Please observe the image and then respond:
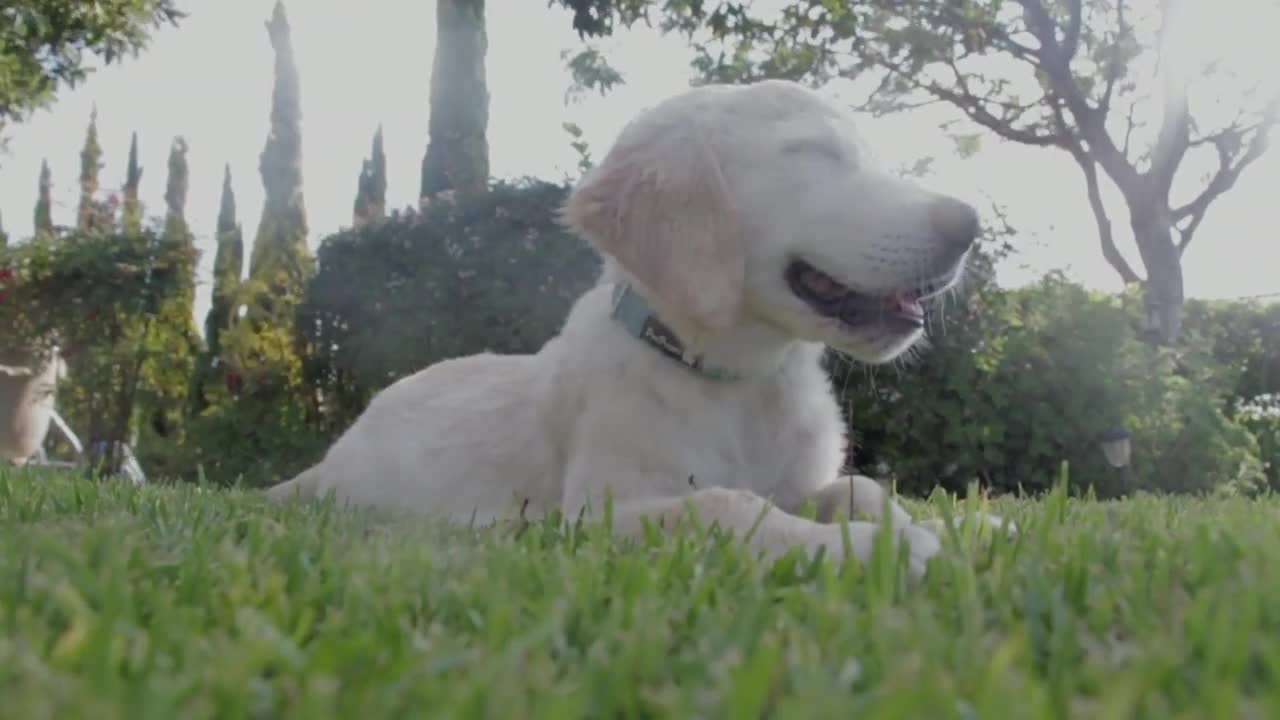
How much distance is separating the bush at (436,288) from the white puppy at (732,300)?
453 centimetres

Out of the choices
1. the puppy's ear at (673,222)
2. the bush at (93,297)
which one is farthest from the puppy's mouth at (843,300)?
the bush at (93,297)

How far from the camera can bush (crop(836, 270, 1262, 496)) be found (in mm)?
7816

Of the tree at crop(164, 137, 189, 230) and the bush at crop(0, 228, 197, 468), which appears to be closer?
the bush at crop(0, 228, 197, 468)

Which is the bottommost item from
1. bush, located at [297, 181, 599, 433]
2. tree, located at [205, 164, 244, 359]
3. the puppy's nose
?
the puppy's nose

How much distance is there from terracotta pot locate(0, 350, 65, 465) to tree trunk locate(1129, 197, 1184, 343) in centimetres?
1165

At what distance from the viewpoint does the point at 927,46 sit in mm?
14016

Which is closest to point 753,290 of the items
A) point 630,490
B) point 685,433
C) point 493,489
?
point 685,433

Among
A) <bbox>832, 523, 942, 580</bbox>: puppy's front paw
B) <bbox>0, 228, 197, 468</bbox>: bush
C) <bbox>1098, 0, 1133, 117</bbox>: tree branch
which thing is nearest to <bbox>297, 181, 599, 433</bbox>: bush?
<bbox>0, 228, 197, 468</bbox>: bush

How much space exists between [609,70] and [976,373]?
7.92m

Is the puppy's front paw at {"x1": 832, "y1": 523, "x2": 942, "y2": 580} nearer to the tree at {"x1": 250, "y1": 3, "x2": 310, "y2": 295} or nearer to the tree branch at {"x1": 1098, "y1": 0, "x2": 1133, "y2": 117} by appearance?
the tree branch at {"x1": 1098, "y1": 0, "x2": 1133, "y2": 117}

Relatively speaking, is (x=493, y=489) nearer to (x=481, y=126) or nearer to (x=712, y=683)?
(x=712, y=683)

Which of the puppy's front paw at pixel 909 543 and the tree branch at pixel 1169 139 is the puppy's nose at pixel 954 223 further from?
the tree branch at pixel 1169 139

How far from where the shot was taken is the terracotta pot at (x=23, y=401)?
9.58 m

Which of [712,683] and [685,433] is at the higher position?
[685,433]
